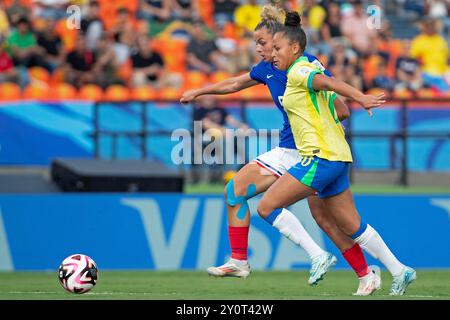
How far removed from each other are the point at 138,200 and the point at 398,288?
5075 millimetres

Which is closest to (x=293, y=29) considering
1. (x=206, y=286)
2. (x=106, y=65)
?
(x=206, y=286)

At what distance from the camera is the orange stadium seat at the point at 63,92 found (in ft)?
64.2

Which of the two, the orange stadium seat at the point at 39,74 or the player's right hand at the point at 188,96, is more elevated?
the player's right hand at the point at 188,96

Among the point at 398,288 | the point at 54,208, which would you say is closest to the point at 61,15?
the point at 54,208

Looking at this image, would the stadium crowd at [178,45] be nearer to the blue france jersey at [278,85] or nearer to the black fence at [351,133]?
the black fence at [351,133]

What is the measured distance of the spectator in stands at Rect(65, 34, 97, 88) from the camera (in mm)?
20297

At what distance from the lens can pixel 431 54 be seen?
71.3 ft

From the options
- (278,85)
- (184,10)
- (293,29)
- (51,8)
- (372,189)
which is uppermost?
(293,29)

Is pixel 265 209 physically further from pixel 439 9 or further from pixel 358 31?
pixel 439 9

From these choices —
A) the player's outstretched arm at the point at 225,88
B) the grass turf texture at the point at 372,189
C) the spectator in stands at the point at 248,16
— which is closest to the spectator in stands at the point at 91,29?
the spectator in stands at the point at 248,16

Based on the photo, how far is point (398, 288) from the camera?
10.1 meters

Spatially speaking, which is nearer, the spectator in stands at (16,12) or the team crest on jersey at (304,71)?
the team crest on jersey at (304,71)

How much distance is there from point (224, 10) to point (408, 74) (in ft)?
13.0

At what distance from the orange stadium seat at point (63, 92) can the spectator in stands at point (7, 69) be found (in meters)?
0.68
